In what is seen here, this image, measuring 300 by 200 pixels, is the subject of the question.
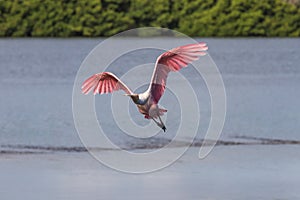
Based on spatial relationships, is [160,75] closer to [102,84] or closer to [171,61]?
[171,61]

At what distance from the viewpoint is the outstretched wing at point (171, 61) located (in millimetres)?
14547

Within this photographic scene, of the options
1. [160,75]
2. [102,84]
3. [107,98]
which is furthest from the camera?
[107,98]

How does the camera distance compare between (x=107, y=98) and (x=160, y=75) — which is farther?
(x=107, y=98)

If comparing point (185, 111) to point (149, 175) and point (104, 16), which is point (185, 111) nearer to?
point (149, 175)

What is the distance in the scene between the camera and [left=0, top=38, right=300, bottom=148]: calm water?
85.6 ft

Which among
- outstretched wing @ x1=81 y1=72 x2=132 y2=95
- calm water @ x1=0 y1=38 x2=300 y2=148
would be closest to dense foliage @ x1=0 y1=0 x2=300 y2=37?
calm water @ x1=0 y1=38 x2=300 y2=148

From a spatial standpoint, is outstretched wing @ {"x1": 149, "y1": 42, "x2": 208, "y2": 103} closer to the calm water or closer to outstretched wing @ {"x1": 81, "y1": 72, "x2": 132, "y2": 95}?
outstretched wing @ {"x1": 81, "y1": 72, "x2": 132, "y2": 95}

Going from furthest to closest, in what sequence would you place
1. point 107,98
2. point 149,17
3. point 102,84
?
1. point 149,17
2. point 107,98
3. point 102,84

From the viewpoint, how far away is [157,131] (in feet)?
84.3

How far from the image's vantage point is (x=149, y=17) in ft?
257

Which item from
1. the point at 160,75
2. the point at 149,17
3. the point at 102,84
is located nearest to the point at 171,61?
the point at 160,75

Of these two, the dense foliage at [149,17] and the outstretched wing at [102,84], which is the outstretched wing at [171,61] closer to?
the outstretched wing at [102,84]

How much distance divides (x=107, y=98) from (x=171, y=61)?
18.4 metres

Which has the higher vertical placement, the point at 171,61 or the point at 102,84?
the point at 171,61
